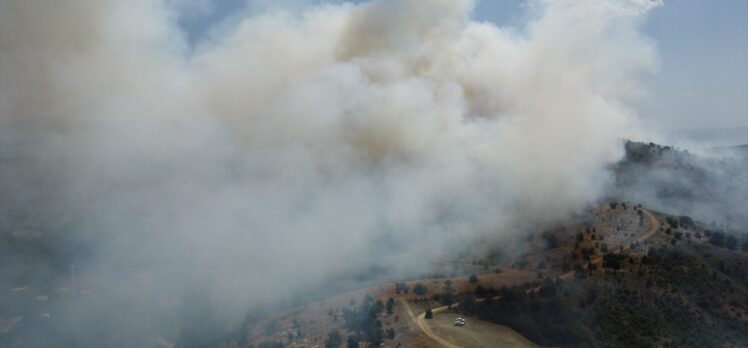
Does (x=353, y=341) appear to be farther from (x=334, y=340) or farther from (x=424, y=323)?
(x=424, y=323)

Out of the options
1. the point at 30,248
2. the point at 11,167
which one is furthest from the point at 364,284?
the point at 11,167

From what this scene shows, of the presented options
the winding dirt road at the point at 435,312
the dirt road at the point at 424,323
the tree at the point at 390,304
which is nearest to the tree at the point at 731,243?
the winding dirt road at the point at 435,312

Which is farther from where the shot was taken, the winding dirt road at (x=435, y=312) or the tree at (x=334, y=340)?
the tree at (x=334, y=340)

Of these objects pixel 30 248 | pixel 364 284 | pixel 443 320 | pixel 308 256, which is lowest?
pixel 443 320

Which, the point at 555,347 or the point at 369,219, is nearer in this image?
the point at 555,347

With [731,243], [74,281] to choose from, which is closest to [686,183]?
[731,243]

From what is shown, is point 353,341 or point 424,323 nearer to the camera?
point 353,341

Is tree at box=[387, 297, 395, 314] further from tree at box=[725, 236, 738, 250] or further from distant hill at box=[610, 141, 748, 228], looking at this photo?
distant hill at box=[610, 141, 748, 228]

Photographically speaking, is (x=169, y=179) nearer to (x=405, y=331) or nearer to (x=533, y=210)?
(x=405, y=331)

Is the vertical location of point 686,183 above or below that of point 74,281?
below

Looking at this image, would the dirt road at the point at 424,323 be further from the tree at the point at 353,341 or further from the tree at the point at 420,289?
the tree at the point at 353,341

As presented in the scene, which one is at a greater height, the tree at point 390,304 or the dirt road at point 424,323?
the tree at point 390,304
